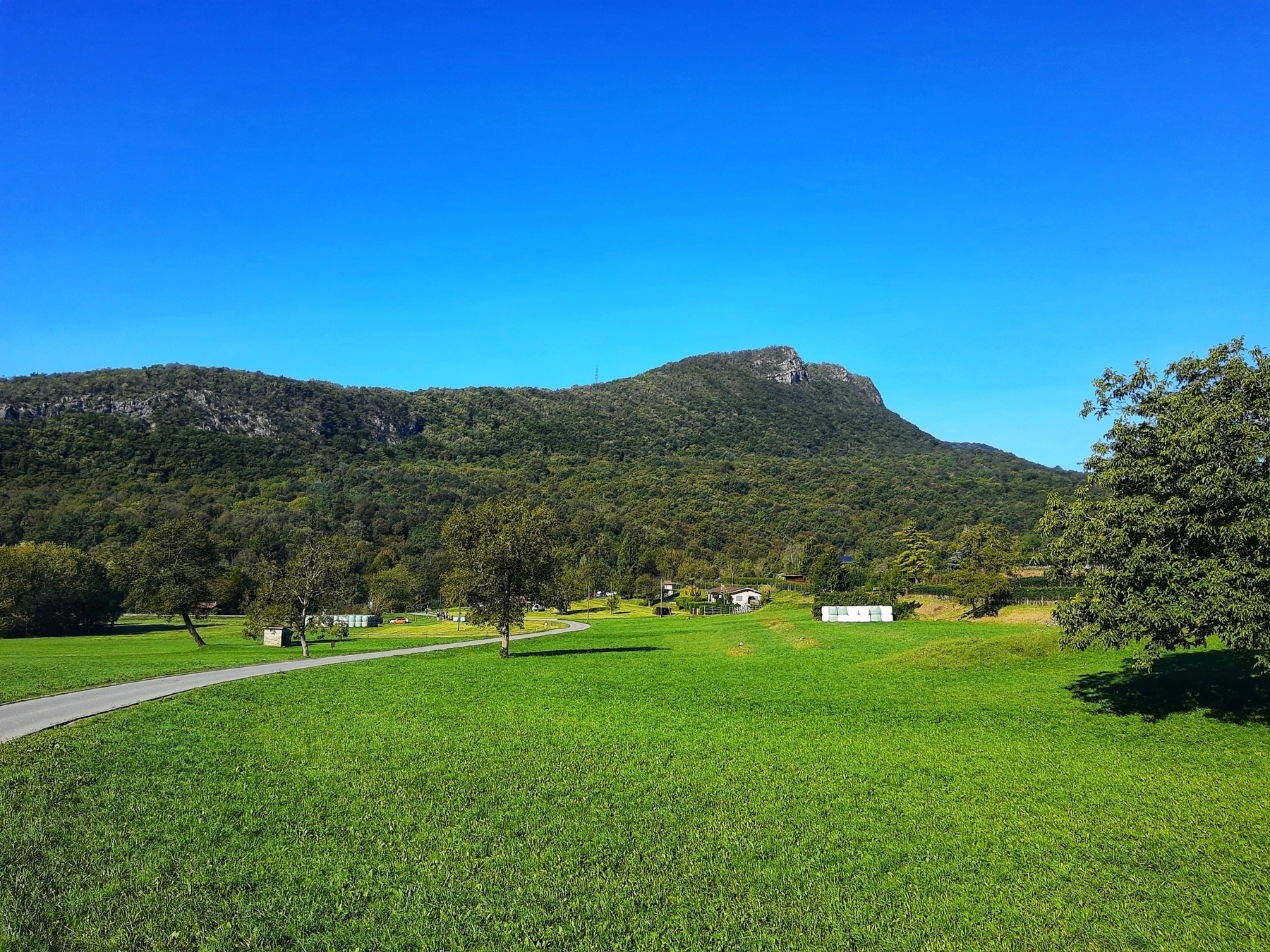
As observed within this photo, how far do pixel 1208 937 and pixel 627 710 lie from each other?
56.4 feet

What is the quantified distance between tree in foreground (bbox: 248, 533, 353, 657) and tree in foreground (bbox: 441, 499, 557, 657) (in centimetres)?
1648

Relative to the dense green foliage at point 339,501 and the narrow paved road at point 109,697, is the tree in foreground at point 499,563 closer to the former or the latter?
the narrow paved road at point 109,697

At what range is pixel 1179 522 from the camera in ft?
60.3

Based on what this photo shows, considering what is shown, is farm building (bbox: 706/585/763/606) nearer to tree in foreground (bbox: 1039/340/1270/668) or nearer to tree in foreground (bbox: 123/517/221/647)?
tree in foreground (bbox: 123/517/221/647)

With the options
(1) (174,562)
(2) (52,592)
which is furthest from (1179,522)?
(2) (52,592)

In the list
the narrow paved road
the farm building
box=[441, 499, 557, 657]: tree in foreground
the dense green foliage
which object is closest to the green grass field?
the narrow paved road

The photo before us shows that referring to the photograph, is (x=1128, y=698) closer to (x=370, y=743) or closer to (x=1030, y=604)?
(x=370, y=743)

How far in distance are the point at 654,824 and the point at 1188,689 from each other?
67.3ft

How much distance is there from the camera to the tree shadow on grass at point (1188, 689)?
829 inches

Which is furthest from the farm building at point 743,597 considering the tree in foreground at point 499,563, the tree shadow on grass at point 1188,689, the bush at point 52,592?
the bush at point 52,592

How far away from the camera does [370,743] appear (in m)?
18.5

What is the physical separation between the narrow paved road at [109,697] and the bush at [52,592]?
67.4 metres

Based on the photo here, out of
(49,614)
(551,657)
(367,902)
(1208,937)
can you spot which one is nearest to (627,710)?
(367,902)

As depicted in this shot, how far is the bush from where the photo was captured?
8606cm
